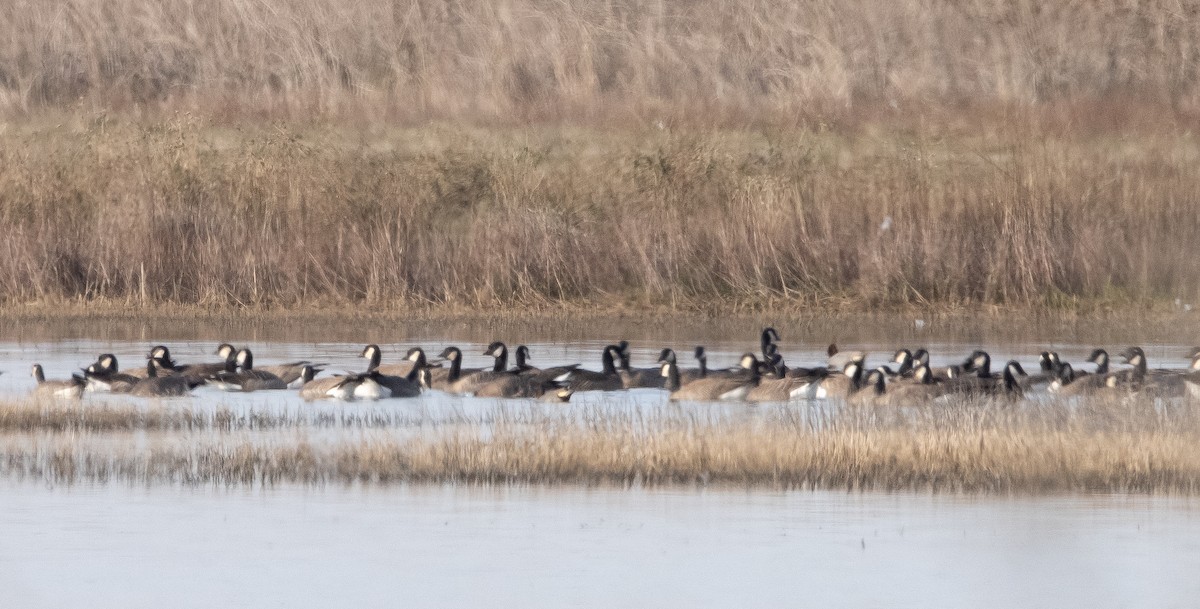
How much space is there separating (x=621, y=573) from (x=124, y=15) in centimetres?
2673

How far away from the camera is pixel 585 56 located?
30844mm

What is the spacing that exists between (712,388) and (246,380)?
4.06 metres

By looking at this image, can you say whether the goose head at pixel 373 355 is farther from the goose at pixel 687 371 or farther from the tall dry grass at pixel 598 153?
the tall dry grass at pixel 598 153

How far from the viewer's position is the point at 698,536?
32.4 feet

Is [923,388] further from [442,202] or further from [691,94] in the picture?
[691,94]

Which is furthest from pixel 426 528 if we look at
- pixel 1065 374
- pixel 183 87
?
pixel 183 87

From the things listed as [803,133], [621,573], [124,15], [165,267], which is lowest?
[621,573]

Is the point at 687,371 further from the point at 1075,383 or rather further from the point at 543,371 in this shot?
the point at 1075,383

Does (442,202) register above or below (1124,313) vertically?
above

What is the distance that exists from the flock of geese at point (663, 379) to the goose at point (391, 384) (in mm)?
11

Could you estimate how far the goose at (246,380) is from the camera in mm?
16062

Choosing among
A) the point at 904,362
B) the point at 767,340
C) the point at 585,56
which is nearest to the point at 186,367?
the point at 767,340

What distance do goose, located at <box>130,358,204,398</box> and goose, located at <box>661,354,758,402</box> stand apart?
4162 millimetres

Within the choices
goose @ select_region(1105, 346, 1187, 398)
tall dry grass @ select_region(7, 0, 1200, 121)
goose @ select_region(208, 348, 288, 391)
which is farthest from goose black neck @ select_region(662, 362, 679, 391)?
tall dry grass @ select_region(7, 0, 1200, 121)
